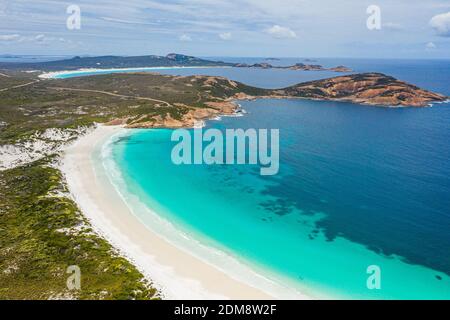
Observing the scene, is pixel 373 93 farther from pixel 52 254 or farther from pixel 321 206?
pixel 52 254

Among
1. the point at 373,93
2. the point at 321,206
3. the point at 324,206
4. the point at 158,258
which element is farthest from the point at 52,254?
the point at 373,93

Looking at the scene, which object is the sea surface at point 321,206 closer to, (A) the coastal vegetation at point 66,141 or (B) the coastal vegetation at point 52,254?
(B) the coastal vegetation at point 52,254

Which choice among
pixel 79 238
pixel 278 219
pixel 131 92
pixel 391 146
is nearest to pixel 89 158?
pixel 79 238

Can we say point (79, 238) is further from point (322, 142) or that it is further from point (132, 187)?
point (322, 142)

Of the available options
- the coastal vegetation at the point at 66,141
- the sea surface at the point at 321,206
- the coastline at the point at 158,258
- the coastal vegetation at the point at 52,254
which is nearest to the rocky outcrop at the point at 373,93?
the coastal vegetation at the point at 66,141

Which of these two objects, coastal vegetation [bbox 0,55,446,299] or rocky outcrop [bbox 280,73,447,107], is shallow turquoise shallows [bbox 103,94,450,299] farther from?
rocky outcrop [bbox 280,73,447,107]

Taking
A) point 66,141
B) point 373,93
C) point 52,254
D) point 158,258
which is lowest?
point 158,258
